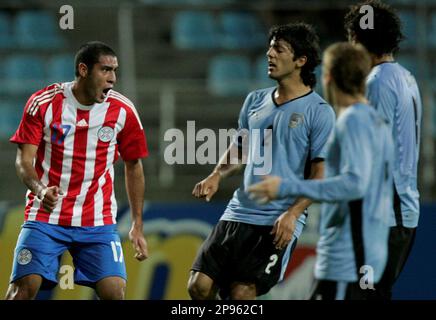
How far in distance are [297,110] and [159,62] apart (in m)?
6.83

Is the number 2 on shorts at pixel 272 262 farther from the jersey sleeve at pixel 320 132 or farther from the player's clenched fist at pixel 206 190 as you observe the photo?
the jersey sleeve at pixel 320 132

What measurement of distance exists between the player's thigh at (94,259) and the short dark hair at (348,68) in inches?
78.7

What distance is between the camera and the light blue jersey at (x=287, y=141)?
4832 mm

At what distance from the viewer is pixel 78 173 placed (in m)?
5.12

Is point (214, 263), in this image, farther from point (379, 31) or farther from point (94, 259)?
point (379, 31)

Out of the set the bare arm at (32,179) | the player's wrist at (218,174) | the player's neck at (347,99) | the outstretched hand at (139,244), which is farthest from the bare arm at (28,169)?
the player's neck at (347,99)

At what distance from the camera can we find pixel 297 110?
4875 millimetres

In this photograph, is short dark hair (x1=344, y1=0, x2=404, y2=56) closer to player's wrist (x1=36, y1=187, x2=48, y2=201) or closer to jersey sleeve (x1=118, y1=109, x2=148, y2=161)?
jersey sleeve (x1=118, y1=109, x2=148, y2=161)

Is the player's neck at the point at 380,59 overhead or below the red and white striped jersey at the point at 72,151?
overhead

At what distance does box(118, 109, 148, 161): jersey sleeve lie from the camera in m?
5.27

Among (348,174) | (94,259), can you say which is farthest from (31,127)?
(348,174)

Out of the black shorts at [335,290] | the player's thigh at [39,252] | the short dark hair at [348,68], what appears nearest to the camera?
the short dark hair at [348,68]
